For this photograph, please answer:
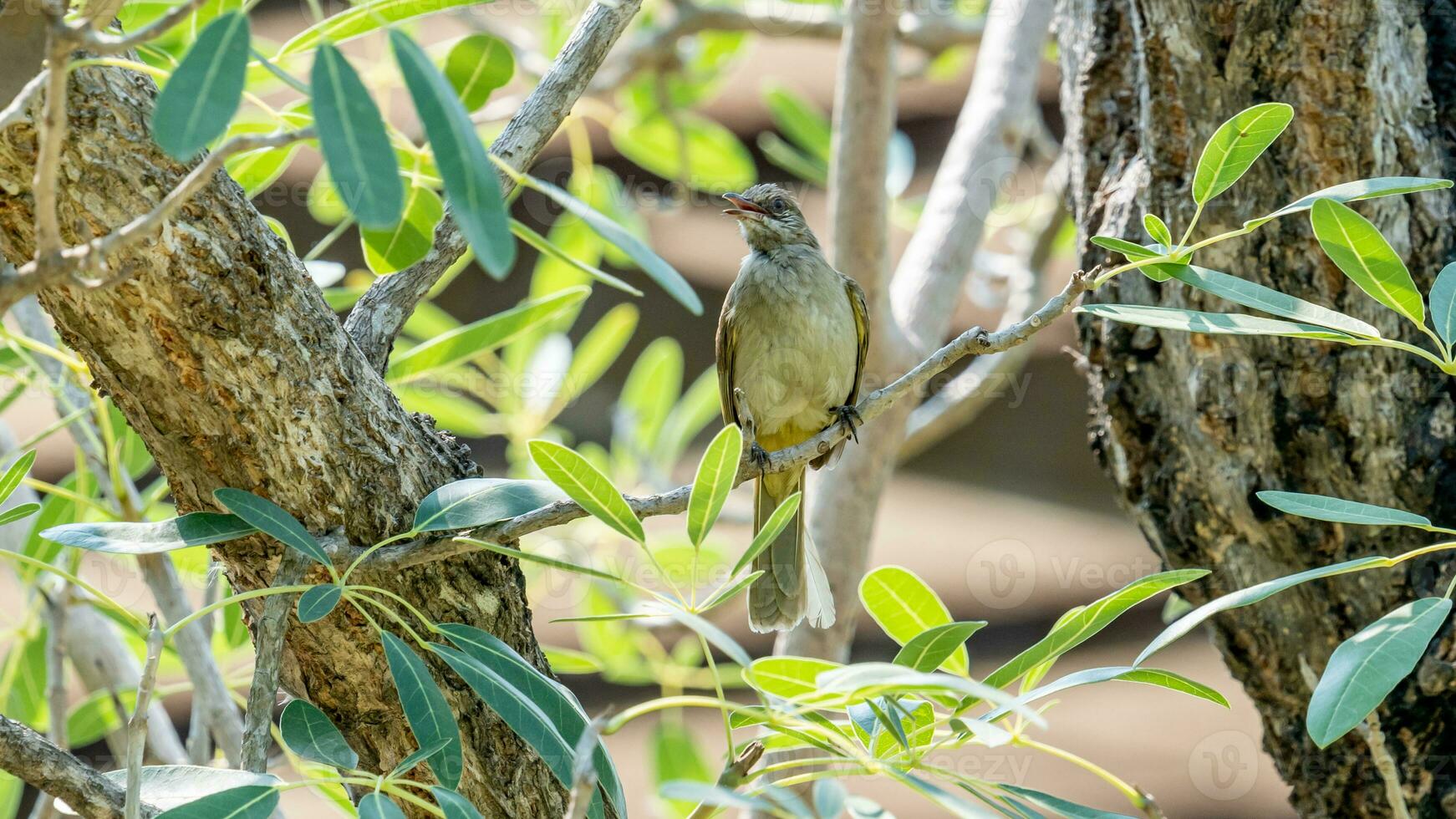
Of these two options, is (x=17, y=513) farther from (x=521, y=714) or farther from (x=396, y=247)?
(x=521, y=714)

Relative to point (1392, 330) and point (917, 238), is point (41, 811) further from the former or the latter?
point (917, 238)

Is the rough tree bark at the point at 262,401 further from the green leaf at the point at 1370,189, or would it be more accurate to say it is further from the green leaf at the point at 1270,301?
the green leaf at the point at 1370,189

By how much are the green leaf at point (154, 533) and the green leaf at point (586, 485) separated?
1.71ft

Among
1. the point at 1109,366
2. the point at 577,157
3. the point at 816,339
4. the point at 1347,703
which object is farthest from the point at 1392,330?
the point at 577,157

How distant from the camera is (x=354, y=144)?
1168 millimetres

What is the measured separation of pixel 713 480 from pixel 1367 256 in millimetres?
976

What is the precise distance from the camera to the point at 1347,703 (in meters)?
1.51

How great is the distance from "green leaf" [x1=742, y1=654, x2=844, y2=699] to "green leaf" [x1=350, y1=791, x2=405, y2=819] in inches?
19.0

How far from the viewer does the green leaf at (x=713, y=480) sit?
5.14 ft

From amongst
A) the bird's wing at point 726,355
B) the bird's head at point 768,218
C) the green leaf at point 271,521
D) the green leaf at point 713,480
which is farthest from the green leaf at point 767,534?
the bird's head at point 768,218

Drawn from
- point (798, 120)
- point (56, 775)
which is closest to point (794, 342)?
point (798, 120)

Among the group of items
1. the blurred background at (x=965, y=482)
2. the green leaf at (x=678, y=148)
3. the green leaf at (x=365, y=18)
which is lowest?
the blurred background at (x=965, y=482)

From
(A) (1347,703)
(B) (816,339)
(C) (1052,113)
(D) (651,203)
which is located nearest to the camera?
(A) (1347,703)

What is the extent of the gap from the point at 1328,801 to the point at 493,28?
3830 mm
